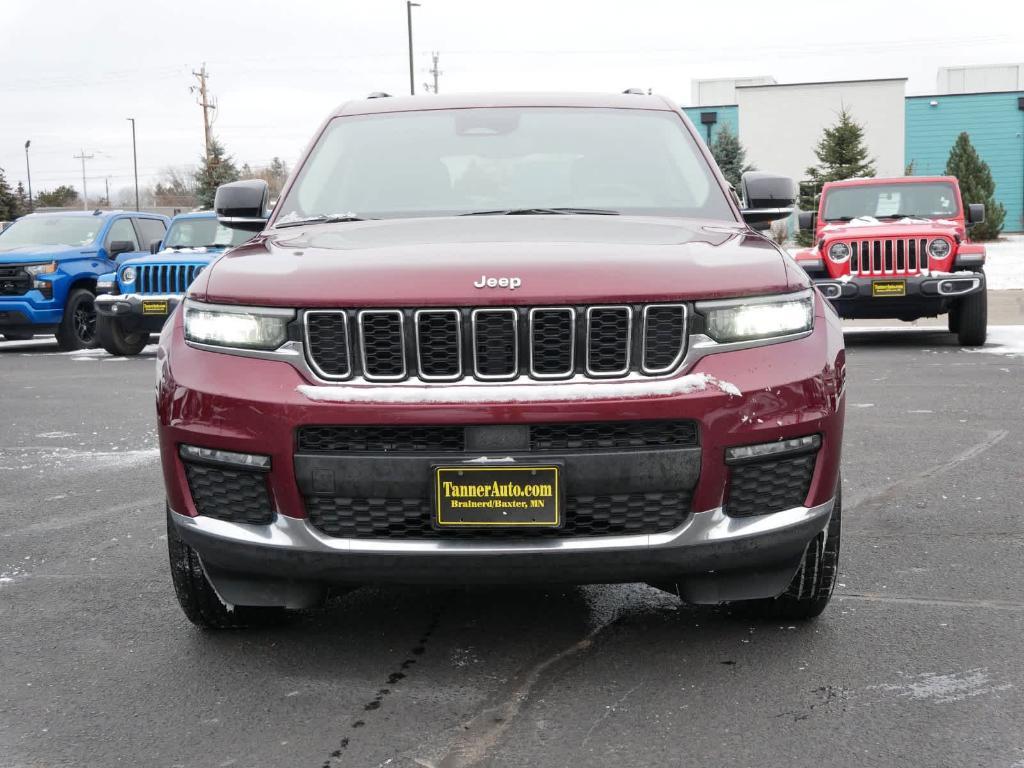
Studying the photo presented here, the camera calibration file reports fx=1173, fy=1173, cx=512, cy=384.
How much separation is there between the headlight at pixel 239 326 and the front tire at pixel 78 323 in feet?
41.4

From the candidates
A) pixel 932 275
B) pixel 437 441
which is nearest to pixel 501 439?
pixel 437 441

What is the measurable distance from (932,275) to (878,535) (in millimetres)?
8264

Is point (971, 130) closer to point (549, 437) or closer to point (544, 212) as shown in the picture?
point (544, 212)

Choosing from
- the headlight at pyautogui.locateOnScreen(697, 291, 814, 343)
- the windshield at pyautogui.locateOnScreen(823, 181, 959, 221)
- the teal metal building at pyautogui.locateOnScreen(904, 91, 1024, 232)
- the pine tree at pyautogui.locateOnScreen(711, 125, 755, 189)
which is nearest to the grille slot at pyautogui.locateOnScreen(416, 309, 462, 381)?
the headlight at pyautogui.locateOnScreen(697, 291, 814, 343)

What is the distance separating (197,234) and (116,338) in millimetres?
1626

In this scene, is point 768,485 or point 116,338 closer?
point 768,485

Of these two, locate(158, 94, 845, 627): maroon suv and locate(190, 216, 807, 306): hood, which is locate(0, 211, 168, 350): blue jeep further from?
locate(158, 94, 845, 627): maroon suv

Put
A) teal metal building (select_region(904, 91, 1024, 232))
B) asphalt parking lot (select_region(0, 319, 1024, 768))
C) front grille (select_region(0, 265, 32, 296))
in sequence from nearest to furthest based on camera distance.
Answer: asphalt parking lot (select_region(0, 319, 1024, 768)) < front grille (select_region(0, 265, 32, 296)) < teal metal building (select_region(904, 91, 1024, 232))

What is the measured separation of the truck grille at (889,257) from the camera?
1241 cm

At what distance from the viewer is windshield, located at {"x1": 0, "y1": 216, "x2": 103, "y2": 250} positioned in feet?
51.5

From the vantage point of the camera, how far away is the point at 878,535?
4.76 m

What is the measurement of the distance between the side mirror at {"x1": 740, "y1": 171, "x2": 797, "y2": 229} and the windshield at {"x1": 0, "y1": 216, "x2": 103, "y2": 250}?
12.8 m

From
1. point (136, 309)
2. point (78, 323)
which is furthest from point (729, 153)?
point (136, 309)

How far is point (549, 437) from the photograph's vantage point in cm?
296
